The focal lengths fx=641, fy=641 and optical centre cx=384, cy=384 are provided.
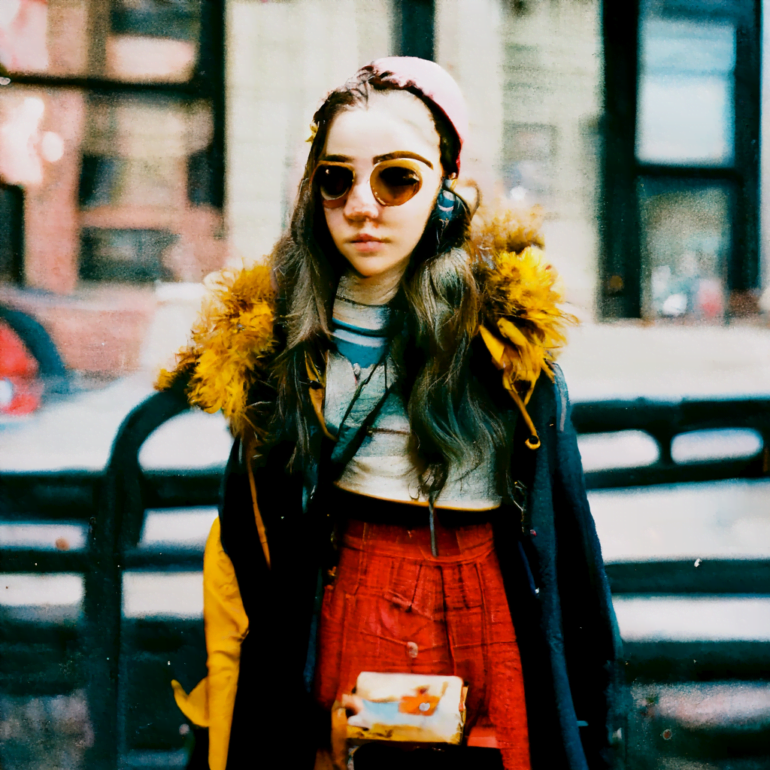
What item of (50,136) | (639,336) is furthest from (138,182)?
(639,336)

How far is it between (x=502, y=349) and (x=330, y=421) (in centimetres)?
45

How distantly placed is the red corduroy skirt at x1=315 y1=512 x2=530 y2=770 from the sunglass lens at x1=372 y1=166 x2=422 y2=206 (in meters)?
0.76

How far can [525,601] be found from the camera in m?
1.58

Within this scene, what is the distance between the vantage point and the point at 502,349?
1.56 metres

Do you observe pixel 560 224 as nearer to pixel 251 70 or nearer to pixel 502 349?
pixel 502 349

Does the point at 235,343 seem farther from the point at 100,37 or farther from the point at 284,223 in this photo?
the point at 100,37

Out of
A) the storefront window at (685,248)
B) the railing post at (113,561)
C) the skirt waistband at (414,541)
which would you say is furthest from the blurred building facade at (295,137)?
the skirt waistband at (414,541)

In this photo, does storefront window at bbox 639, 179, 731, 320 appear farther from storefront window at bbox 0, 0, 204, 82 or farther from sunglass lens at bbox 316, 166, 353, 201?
storefront window at bbox 0, 0, 204, 82

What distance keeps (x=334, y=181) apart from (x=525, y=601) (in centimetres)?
112

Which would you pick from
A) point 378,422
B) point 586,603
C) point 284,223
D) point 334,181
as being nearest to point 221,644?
point 378,422

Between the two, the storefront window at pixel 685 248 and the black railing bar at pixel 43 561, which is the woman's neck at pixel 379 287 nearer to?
the storefront window at pixel 685 248

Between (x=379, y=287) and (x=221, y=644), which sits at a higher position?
(x=379, y=287)

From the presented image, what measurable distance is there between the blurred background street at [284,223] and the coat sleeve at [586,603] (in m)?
0.74

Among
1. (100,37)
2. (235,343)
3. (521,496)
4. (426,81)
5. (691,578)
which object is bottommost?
(691,578)
